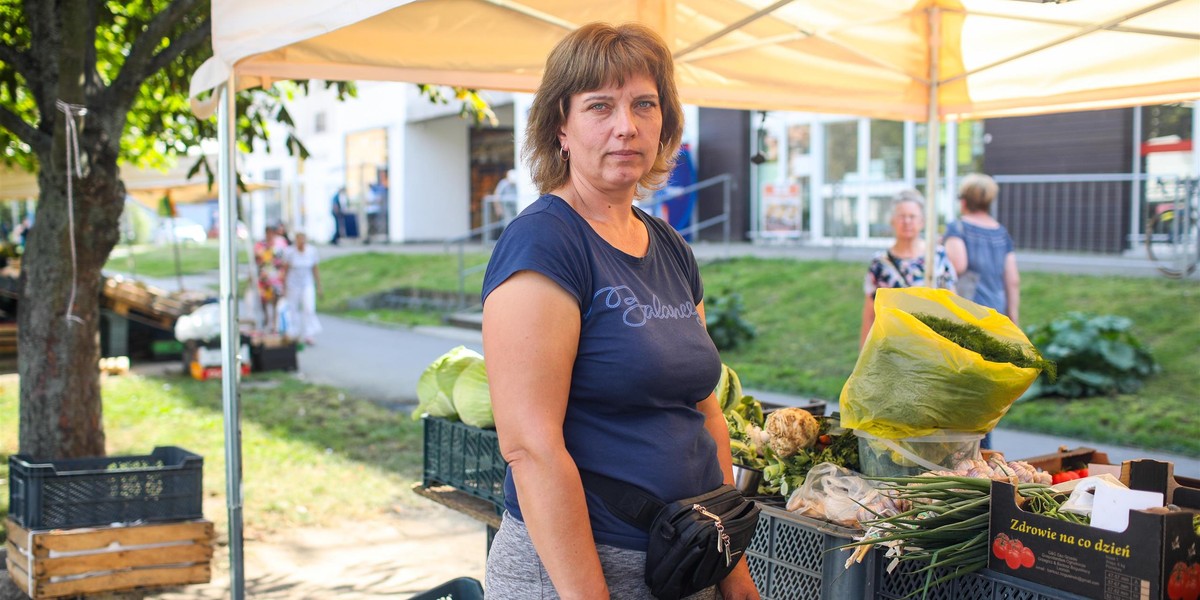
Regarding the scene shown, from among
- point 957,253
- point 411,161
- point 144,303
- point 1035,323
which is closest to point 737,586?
point 957,253

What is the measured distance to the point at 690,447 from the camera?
204cm

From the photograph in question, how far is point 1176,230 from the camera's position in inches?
443

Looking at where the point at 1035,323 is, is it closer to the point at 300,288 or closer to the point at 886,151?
the point at 886,151

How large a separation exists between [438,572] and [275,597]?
837mm

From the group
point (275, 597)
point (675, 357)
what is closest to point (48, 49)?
point (275, 597)

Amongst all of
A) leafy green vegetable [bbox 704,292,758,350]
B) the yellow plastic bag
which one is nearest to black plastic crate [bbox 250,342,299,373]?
leafy green vegetable [bbox 704,292,758,350]

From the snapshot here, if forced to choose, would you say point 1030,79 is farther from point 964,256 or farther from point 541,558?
point 541,558

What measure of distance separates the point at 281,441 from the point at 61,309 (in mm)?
3185

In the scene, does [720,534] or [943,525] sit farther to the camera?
[943,525]

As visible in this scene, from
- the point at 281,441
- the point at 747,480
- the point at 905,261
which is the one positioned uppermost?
the point at 905,261

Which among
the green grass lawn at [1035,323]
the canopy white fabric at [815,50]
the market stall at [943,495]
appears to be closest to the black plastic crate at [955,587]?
the market stall at [943,495]

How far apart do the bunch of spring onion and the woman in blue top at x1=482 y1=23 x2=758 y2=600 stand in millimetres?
492

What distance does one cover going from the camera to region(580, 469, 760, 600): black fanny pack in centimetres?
194

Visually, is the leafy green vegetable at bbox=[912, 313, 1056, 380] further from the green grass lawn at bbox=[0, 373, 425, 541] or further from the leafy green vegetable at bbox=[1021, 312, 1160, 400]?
the leafy green vegetable at bbox=[1021, 312, 1160, 400]
